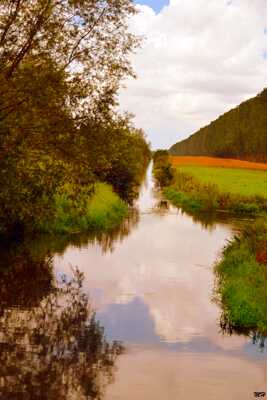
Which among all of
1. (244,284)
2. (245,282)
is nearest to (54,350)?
(244,284)

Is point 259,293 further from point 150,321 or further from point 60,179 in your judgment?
point 60,179

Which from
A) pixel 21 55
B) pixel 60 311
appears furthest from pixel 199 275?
pixel 21 55

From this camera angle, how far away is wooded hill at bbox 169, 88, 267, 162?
13100cm

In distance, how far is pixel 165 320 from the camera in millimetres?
16453

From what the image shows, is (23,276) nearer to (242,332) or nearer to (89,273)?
(89,273)

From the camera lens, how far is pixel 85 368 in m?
12.0

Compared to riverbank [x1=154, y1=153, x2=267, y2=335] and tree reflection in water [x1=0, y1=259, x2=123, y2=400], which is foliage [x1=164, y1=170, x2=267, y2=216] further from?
tree reflection in water [x1=0, y1=259, x2=123, y2=400]

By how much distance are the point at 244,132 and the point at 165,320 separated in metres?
126

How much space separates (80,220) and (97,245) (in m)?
4.47

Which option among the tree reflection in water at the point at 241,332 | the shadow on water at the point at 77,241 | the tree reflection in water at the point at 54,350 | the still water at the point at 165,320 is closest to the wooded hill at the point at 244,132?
the shadow on water at the point at 77,241

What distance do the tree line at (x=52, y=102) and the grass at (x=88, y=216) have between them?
563 cm

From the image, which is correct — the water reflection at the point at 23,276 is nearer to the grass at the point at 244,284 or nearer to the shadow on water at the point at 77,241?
the shadow on water at the point at 77,241

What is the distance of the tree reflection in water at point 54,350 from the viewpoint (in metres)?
10.8

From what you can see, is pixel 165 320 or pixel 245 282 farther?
pixel 245 282
